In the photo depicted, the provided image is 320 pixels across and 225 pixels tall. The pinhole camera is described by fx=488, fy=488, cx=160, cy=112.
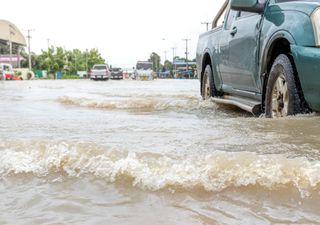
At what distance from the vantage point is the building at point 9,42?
7575 centimetres

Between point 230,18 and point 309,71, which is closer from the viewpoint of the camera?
point 309,71

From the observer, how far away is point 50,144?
329 cm

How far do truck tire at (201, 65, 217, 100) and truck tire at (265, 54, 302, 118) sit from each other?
2272mm

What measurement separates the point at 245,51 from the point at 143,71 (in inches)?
1463

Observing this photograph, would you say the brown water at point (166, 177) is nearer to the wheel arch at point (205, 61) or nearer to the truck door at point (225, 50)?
the truck door at point (225, 50)

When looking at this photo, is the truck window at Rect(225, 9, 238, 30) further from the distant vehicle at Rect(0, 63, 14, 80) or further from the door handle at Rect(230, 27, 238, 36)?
the distant vehicle at Rect(0, 63, 14, 80)

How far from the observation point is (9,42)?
241 ft

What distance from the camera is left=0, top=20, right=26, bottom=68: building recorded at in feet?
249

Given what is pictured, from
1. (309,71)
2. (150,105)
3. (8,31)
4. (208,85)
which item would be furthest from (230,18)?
(8,31)

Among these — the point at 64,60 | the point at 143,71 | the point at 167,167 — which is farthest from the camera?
the point at 64,60

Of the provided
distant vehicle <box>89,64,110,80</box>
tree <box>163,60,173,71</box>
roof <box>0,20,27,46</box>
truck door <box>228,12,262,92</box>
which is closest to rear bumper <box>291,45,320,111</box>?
truck door <box>228,12,262,92</box>

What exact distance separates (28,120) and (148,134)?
1935 mm

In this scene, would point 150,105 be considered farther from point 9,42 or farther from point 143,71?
point 9,42

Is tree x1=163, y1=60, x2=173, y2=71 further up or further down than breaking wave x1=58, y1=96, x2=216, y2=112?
further up
